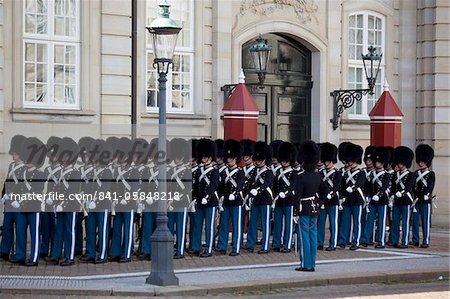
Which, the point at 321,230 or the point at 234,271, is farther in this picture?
the point at 321,230

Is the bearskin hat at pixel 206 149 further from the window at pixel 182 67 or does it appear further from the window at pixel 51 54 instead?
the window at pixel 182 67

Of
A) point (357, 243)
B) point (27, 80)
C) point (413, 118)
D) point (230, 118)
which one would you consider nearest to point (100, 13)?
point (27, 80)

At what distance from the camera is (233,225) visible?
15.2 m

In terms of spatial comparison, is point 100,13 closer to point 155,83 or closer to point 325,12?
point 155,83

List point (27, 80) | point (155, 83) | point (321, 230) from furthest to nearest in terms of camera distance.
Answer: point (155, 83)
point (27, 80)
point (321, 230)

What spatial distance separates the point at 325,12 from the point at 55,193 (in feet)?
28.9

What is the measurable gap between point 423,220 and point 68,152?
5.81 m

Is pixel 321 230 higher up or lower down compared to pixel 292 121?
lower down

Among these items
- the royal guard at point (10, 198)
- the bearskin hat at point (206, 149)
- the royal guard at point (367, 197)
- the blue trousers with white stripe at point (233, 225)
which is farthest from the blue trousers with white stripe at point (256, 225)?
the royal guard at point (10, 198)

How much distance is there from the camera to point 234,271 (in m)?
13.5

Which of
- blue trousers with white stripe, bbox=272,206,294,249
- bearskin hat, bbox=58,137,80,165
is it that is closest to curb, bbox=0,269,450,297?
blue trousers with white stripe, bbox=272,206,294,249

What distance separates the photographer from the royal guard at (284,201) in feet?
50.7

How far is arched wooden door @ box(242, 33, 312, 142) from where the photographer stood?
20.4 m

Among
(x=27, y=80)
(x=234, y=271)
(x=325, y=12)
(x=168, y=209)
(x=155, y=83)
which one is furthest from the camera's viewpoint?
(x=325, y=12)
